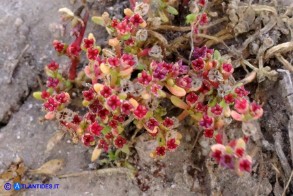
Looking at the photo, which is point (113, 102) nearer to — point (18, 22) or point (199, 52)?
point (199, 52)

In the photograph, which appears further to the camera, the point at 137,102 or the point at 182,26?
the point at 182,26

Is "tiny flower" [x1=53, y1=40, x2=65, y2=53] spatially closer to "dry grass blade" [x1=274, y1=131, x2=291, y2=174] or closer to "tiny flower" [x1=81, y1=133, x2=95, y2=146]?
"tiny flower" [x1=81, y1=133, x2=95, y2=146]

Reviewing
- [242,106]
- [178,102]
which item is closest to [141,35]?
[178,102]

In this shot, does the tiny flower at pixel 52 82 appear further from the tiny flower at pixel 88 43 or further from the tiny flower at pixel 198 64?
the tiny flower at pixel 198 64

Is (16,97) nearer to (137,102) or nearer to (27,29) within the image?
(27,29)

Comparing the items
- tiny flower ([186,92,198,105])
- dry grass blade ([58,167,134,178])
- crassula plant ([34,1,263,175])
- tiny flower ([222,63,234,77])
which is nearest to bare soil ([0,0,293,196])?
dry grass blade ([58,167,134,178])

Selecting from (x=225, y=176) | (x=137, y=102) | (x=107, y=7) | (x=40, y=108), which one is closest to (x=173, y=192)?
(x=225, y=176)
